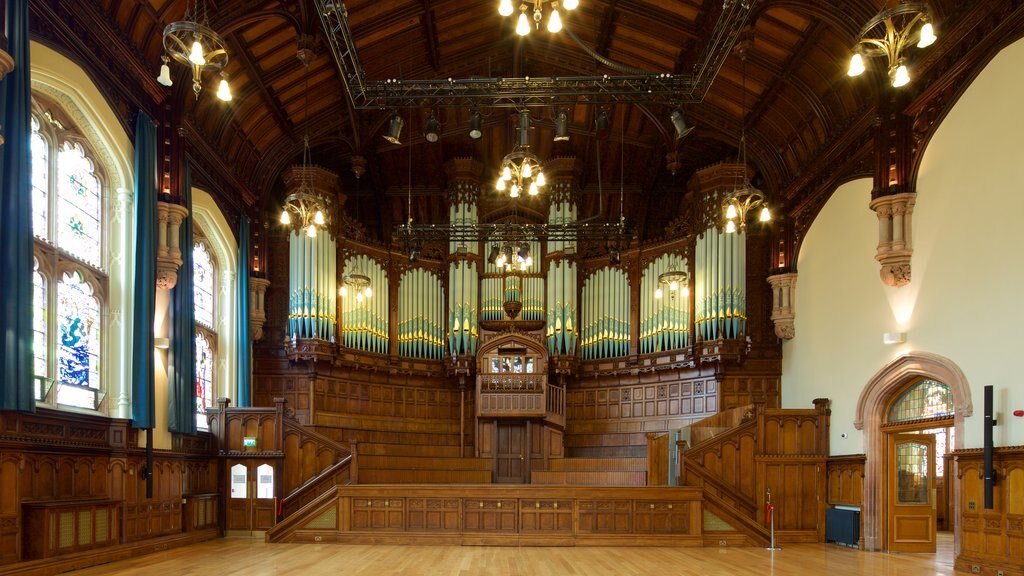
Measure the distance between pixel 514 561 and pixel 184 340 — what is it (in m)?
6.63

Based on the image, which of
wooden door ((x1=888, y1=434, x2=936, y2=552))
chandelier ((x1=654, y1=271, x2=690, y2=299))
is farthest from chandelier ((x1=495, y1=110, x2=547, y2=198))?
wooden door ((x1=888, y1=434, x2=936, y2=552))

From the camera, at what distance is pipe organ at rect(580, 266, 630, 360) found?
1877 cm

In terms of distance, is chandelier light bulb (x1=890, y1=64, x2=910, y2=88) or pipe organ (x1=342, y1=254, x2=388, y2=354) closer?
chandelier light bulb (x1=890, y1=64, x2=910, y2=88)

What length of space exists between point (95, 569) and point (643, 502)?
27.9 ft

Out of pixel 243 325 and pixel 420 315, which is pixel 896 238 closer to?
pixel 420 315

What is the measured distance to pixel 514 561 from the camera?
454 inches

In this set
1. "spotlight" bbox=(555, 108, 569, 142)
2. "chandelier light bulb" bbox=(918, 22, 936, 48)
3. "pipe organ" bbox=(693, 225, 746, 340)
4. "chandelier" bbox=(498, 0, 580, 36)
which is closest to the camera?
"chandelier light bulb" bbox=(918, 22, 936, 48)

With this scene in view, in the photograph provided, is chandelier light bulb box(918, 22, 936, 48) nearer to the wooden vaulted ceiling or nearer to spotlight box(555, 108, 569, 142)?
the wooden vaulted ceiling

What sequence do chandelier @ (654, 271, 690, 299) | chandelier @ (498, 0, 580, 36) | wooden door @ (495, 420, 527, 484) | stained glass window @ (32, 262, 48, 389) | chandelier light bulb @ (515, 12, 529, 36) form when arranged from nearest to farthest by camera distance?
chandelier @ (498, 0, 580, 36) → chandelier light bulb @ (515, 12, 529, 36) → stained glass window @ (32, 262, 48, 389) → chandelier @ (654, 271, 690, 299) → wooden door @ (495, 420, 527, 484)

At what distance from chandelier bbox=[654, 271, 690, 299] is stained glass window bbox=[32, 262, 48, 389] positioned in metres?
11.4

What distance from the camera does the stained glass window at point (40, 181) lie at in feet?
33.2

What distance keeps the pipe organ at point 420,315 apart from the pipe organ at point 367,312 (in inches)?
17.2

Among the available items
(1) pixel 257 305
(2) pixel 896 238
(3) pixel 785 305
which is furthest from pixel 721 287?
(1) pixel 257 305

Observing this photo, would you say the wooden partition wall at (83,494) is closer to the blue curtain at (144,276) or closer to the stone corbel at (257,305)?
the blue curtain at (144,276)
